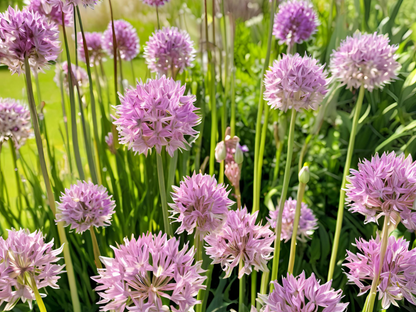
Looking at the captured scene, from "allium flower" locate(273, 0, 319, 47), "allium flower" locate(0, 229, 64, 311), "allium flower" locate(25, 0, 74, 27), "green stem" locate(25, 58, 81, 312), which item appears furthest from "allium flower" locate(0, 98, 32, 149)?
"allium flower" locate(273, 0, 319, 47)

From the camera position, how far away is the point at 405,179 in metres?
0.57

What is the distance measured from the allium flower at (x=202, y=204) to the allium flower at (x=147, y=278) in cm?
9

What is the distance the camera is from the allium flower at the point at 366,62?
0.97m

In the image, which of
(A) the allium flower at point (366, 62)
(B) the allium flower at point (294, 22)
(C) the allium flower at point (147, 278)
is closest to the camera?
(C) the allium flower at point (147, 278)

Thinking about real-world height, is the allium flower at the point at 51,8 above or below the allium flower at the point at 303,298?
above

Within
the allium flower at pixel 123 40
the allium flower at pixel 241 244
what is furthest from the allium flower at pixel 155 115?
the allium flower at pixel 123 40

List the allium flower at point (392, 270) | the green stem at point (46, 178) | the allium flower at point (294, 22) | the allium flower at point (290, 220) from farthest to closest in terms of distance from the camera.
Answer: the allium flower at point (294, 22)
the allium flower at point (290, 220)
the green stem at point (46, 178)
the allium flower at point (392, 270)

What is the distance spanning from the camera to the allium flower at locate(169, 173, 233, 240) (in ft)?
2.00

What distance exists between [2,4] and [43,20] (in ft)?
15.1

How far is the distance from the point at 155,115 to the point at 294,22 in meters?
1.07

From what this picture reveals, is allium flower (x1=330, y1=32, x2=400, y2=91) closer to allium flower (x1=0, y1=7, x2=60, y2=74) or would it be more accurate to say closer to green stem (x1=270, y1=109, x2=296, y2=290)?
green stem (x1=270, y1=109, x2=296, y2=290)

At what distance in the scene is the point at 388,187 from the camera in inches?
22.4

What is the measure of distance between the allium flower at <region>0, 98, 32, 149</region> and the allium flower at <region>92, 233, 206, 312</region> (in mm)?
838

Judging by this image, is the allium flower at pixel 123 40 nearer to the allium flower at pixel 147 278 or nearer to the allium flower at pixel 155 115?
the allium flower at pixel 155 115
